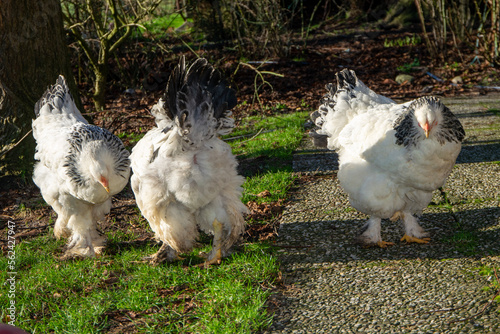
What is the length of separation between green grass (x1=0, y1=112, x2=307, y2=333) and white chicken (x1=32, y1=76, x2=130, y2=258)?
0.90 feet

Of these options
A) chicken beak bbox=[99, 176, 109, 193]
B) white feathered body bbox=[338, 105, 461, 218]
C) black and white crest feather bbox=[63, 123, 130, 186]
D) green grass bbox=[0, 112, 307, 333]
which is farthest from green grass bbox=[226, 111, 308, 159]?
chicken beak bbox=[99, 176, 109, 193]

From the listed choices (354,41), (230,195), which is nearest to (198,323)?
(230,195)

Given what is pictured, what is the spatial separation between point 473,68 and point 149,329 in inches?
363

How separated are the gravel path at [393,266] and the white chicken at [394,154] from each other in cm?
30

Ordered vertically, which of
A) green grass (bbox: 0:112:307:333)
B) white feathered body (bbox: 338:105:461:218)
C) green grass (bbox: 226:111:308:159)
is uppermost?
white feathered body (bbox: 338:105:461:218)

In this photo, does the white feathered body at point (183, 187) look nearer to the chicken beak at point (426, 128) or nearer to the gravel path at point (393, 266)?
the gravel path at point (393, 266)

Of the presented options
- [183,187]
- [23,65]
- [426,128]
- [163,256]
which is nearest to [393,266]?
[426,128]

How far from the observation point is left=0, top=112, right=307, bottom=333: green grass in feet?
10.9

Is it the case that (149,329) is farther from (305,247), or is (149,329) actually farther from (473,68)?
(473,68)

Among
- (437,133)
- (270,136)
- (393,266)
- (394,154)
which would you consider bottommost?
(393,266)

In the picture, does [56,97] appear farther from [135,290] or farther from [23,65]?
[135,290]

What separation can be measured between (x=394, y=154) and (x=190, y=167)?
167 cm

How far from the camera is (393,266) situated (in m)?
3.80

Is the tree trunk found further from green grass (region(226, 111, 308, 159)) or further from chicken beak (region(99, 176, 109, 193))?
green grass (region(226, 111, 308, 159))
